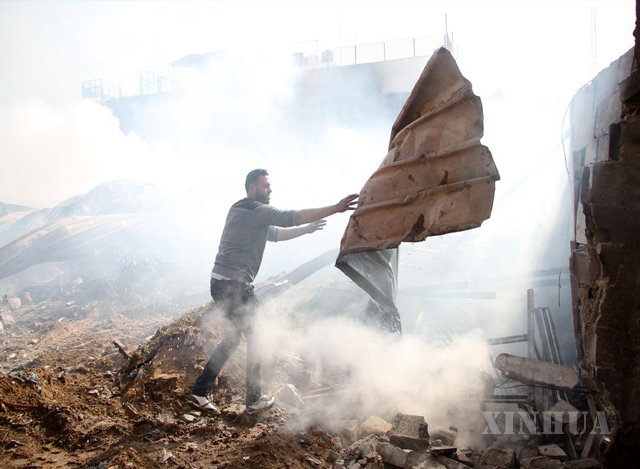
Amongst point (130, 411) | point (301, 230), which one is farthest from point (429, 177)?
point (130, 411)

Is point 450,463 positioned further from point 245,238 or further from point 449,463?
point 245,238

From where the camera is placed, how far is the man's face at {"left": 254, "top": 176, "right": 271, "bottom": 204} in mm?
3875

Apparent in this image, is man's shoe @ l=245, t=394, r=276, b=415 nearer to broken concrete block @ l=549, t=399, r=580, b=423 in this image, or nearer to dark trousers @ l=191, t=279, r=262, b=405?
dark trousers @ l=191, t=279, r=262, b=405

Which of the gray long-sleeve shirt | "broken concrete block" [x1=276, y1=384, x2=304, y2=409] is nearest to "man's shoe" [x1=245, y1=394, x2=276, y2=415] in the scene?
"broken concrete block" [x1=276, y1=384, x2=304, y2=409]

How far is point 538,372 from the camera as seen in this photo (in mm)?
3746

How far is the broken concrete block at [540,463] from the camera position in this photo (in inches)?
106

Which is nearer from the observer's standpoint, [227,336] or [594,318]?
[594,318]

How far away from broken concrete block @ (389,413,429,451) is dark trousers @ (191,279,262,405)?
1.27m

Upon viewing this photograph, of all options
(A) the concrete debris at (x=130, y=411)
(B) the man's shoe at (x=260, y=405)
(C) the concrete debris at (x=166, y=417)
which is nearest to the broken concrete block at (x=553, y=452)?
(B) the man's shoe at (x=260, y=405)

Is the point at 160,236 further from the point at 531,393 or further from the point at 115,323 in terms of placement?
the point at 531,393

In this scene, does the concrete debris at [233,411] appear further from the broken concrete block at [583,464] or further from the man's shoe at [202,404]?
the broken concrete block at [583,464]

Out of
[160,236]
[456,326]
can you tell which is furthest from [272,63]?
[456,326]

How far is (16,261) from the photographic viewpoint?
1165 cm

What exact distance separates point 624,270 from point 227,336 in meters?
2.88
